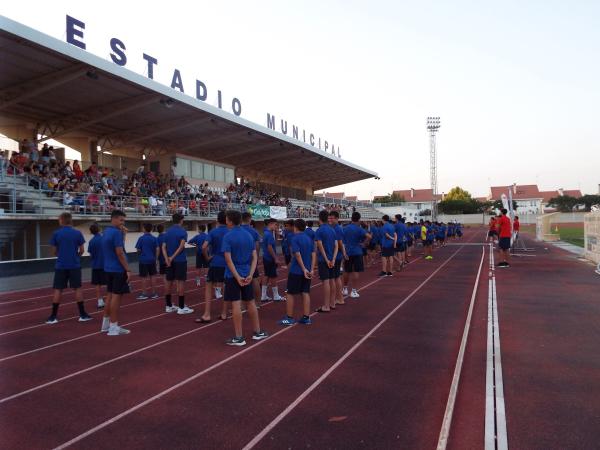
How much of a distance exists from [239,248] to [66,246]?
3.68 metres

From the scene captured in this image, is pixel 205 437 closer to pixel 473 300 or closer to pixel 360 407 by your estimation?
pixel 360 407

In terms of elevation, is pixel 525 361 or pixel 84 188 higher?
pixel 84 188

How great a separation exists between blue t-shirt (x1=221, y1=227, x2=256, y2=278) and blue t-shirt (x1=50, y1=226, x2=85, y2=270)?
3.46 m

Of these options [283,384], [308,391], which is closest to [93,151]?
[283,384]

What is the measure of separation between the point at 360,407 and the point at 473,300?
605 centimetres

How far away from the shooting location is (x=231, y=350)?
18.6 feet

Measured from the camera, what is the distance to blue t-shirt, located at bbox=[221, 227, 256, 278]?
5.62 metres

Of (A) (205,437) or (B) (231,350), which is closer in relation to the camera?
(A) (205,437)

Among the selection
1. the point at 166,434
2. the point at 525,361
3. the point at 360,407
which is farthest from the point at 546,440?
the point at 166,434

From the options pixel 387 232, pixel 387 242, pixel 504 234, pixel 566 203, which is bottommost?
pixel 387 242

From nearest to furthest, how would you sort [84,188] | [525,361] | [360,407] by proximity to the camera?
[360,407], [525,361], [84,188]

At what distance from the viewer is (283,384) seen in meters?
4.46

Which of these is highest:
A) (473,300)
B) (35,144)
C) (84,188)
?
(35,144)

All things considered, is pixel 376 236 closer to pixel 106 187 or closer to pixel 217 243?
pixel 217 243
